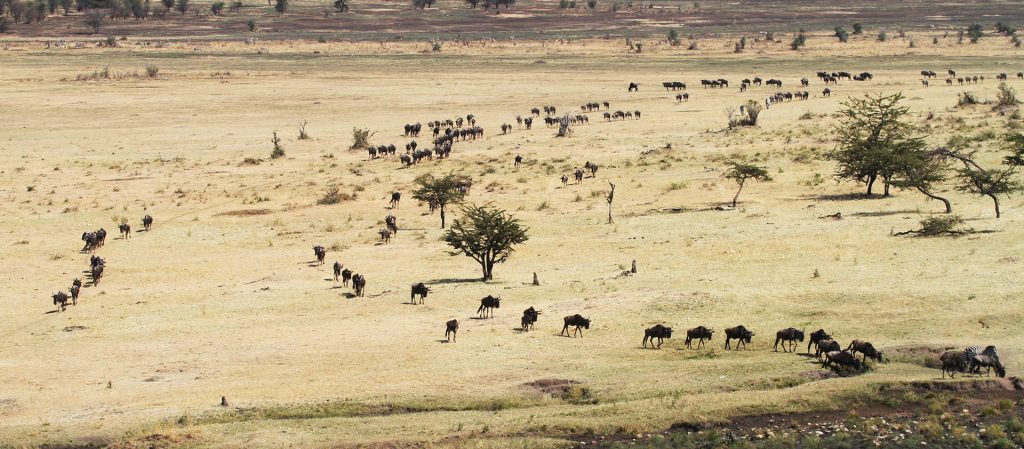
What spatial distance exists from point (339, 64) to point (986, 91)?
60.1 meters

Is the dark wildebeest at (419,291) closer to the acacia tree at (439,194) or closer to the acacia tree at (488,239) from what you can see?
the acacia tree at (488,239)

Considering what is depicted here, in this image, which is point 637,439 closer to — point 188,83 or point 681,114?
point 681,114

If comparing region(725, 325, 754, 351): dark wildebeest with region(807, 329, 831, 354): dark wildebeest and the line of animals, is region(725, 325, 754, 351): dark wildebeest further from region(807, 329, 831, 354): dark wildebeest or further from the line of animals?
the line of animals

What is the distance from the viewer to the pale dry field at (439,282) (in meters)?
22.7

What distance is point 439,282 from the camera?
34469 millimetres

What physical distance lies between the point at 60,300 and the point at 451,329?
12.4 meters

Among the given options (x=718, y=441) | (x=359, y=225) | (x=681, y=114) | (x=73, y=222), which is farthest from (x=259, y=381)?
(x=681, y=114)

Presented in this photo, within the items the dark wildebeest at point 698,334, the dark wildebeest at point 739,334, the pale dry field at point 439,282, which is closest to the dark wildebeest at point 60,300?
the pale dry field at point 439,282

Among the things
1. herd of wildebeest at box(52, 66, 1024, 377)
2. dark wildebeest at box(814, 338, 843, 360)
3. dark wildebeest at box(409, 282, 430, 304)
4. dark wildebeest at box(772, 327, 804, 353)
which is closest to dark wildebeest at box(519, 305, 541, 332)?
herd of wildebeest at box(52, 66, 1024, 377)

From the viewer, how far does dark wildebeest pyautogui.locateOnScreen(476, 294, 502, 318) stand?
2920 centimetres

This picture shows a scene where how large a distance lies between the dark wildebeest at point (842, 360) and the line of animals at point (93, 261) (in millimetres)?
21055

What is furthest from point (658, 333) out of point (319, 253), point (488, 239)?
point (319, 253)

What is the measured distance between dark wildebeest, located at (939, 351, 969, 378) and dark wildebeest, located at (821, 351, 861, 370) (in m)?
1.69

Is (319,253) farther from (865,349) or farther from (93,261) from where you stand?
(865,349)
